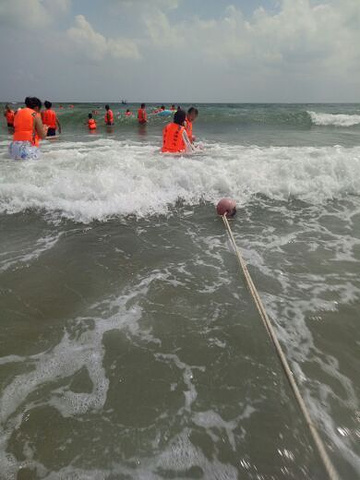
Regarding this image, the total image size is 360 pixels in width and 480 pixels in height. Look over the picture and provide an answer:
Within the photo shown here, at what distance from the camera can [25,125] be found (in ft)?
28.8

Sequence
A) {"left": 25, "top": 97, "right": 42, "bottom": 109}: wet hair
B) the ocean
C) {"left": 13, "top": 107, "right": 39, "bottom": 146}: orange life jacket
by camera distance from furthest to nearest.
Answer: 1. {"left": 13, "top": 107, "right": 39, "bottom": 146}: orange life jacket
2. {"left": 25, "top": 97, "right": 42, "bottom": 109}: wet hair
3. the ocean

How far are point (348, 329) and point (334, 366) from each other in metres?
0.55

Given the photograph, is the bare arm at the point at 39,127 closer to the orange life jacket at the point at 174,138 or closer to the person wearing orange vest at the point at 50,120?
the orange life jacket at the point at 174,138

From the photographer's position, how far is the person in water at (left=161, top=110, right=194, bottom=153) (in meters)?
9.18

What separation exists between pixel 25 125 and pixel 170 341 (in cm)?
822

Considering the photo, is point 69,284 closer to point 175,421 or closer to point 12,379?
point 12,379

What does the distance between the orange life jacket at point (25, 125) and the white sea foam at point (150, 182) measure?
0.75 m

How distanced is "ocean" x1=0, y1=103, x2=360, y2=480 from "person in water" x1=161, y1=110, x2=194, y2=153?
11.5ft

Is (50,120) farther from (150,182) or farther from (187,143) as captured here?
(150,182)

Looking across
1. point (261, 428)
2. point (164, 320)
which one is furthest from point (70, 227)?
point (261, 428)

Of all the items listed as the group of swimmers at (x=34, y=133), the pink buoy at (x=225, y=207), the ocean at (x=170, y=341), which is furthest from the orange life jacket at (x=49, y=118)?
the pink buoy at (x=225, y=207)

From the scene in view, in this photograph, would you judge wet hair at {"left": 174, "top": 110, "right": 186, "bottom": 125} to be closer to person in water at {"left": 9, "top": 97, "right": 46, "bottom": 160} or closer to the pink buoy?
person in water at {"left": 9, "top": 97, "right": 46, "bottom": 160}

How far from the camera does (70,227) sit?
5.48 metres

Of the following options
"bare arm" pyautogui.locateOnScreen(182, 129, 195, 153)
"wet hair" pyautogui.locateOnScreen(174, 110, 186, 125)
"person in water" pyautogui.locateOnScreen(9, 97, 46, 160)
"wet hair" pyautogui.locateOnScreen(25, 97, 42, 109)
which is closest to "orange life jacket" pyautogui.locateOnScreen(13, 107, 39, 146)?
"person in water" pyautogui.locateOnScreen(9, 97, 46, 160)
